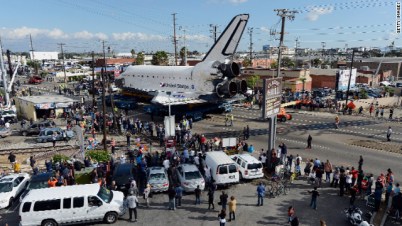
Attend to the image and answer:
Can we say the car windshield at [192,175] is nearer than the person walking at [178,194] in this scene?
No

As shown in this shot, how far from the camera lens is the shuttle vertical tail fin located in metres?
34.9

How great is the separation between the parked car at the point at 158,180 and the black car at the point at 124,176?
1.04 m

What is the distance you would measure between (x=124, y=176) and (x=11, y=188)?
5959 mm

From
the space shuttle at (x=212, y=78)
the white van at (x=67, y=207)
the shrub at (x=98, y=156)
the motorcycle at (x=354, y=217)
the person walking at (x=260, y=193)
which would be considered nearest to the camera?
the motorcycle at (x=354, y=217)

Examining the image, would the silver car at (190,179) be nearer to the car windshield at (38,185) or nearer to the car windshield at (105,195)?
the car windshield at (105,195)

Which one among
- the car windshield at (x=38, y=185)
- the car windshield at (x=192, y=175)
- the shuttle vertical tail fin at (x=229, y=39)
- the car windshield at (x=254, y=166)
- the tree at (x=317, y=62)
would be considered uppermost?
the shuttle vertical tail fin at (x=229, y=39)

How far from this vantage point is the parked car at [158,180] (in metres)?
17.4

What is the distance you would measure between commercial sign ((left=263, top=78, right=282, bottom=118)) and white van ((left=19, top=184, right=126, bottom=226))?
990 centimetres

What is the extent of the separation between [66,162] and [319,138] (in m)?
20.6

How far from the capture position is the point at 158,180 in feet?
57.7

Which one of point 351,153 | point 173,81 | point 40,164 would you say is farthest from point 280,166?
point 173,81

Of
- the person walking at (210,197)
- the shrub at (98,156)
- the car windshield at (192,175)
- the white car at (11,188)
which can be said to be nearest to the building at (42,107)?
the shrub at (98,156)

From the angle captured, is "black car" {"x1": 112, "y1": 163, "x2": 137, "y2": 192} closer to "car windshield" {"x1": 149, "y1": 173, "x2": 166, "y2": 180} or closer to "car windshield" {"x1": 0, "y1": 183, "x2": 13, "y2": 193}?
"car windshield" {"x1": 149, "y1": 173, "x2": 166, "y2": 180}

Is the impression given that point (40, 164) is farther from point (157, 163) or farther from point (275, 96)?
point (275, 96)
